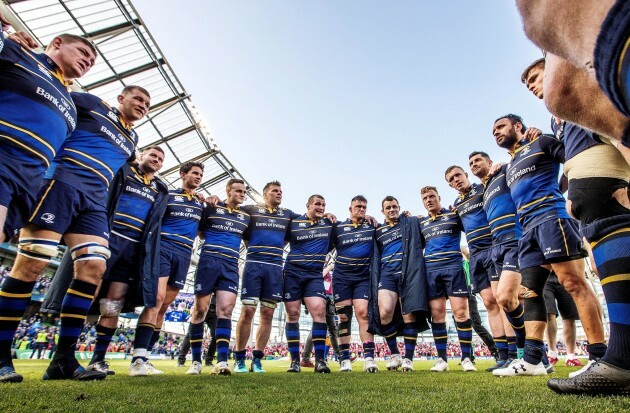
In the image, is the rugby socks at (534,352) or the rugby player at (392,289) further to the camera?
the rugby player at (392,289)

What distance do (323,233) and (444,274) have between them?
6.16 ft

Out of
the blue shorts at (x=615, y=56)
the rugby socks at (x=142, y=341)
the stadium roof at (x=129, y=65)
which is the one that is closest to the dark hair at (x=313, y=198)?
the rugby socks at (x=142, y=341)

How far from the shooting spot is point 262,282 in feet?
16.0

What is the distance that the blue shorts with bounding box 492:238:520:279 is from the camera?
3.73 m

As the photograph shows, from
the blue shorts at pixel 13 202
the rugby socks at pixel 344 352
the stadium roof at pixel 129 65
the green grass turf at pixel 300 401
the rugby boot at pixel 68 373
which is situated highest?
the stadium roof at pixel 129 65

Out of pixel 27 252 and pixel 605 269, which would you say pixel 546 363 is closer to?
pixel 605 269

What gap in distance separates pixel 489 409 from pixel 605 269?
1.06 m

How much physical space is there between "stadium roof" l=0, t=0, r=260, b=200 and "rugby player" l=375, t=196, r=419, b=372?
10509 millimetres

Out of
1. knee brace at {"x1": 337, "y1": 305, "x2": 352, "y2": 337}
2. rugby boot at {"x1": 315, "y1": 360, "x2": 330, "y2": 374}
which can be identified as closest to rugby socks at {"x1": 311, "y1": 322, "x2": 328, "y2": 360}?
rugby boot at {"x1": 315, "y1": 360, "x2": 330, "y2": 374}

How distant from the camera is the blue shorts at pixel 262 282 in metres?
4.75

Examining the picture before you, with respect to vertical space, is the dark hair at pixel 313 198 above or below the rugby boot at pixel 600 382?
above

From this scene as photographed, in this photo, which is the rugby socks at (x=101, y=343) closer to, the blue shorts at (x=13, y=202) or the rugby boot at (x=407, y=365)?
the blue shorts at (x=13, y=202)

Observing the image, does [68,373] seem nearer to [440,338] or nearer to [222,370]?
[222,370]

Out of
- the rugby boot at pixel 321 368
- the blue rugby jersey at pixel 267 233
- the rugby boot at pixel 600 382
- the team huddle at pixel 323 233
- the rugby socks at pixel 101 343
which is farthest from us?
the blue rugby jersey at pixel 267 233
